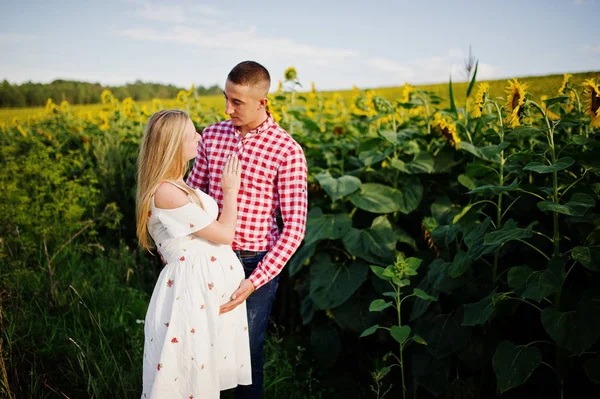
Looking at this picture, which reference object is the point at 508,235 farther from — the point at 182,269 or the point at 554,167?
the point at 182,269

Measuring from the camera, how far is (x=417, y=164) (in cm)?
342

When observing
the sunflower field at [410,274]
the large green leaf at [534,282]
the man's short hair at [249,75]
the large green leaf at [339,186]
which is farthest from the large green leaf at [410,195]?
the man's short hair at [249,75]

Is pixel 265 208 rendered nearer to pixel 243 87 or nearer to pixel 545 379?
pixel 243 87

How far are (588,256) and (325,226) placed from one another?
1.53 meters

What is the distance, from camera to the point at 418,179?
11.3 ft

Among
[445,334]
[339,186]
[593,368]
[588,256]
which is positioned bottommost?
[445,334]

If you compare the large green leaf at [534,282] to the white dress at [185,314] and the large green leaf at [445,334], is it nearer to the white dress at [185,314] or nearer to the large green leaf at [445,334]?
the large green leaf at [445,334]

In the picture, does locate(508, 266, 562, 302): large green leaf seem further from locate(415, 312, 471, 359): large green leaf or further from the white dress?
the white dress

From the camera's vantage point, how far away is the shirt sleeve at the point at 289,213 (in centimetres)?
222

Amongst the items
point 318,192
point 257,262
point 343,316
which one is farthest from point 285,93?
point 257,262

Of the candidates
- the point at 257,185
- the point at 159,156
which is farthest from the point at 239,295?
the point at 159,156

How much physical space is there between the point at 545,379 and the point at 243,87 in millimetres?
2106

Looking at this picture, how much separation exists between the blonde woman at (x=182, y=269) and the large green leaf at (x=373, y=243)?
48.2 inches

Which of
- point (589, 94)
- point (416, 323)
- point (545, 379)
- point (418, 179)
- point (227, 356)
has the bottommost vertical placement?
point (545, 379)
